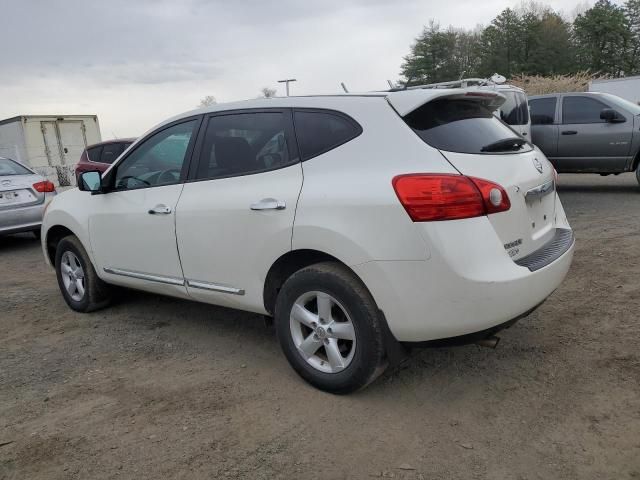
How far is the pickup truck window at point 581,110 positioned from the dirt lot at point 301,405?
6092 mm

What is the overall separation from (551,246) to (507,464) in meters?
1.35

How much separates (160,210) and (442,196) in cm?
212

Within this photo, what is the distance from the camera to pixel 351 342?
3.14m

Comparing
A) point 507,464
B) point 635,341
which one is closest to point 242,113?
point 507,464

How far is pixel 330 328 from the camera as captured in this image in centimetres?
310

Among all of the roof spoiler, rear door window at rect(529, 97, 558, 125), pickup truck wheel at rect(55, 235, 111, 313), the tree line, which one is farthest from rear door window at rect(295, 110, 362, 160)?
the tree line

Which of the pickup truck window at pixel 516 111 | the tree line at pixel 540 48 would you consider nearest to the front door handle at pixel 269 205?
the pickup truck window at pixel 516 111

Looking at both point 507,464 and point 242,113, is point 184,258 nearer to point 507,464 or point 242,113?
point 242,113

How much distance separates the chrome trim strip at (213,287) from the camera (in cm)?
Answer: 358

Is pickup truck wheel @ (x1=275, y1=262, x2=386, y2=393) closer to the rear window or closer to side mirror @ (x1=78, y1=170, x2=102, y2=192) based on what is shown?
the rear window

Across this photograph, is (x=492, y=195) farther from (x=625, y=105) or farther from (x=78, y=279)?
(x=625, y=105)

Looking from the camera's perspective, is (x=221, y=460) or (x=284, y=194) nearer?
(x=221, y=460)

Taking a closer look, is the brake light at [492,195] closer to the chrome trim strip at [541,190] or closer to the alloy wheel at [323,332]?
the chrome trim strip at [541,190]

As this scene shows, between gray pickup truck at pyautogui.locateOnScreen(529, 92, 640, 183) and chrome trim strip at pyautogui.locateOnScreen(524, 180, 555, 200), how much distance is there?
703 centimetres
